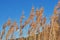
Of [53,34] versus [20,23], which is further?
[20,23]

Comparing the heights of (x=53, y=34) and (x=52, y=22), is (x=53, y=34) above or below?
below

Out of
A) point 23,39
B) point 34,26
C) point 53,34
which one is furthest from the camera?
point 23,39

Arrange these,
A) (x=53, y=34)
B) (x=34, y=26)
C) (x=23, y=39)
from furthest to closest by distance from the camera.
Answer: (x=23, y=39) < (x=34, y=26) < (x=53, y=34)

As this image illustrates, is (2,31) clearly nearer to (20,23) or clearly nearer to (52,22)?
(20,23)

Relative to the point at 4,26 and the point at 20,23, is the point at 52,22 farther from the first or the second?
the point at 4,26

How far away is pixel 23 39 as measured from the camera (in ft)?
10.2

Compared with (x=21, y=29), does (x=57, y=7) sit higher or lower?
higher

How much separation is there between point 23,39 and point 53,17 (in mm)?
648

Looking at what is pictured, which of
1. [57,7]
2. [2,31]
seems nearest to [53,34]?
[57,7]

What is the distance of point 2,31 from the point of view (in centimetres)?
296

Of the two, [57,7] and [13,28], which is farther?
[13,28]

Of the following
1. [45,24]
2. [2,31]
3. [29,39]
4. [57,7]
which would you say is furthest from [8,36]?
[57,7]

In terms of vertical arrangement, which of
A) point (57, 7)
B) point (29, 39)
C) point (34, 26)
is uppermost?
point (57, 7)

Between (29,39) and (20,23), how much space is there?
0.31 metres
